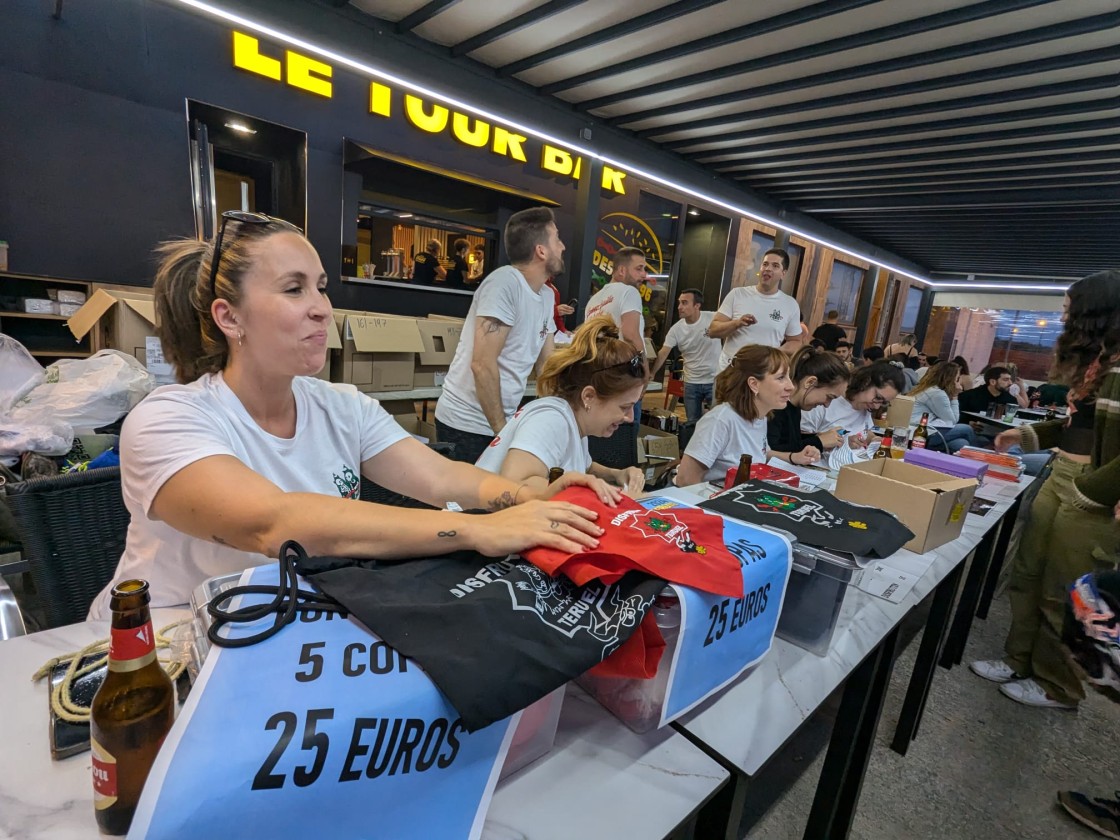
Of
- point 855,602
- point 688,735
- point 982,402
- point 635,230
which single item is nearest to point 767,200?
point 635,230

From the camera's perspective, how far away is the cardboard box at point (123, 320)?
9.04 ft

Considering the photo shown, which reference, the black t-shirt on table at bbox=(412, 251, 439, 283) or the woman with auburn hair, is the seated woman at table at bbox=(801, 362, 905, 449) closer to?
the woman with auburn hair

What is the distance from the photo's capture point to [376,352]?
11.3ft

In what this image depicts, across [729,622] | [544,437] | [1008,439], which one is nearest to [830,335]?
[1008,439]

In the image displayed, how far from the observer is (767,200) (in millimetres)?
7773

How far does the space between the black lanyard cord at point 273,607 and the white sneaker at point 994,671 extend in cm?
296

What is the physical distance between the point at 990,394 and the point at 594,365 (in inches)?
231

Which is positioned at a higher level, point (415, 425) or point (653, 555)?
point (653, 555)

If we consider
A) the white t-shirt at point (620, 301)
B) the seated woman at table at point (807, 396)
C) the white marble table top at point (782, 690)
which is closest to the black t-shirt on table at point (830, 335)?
the seated woman at table at point (807, 396)

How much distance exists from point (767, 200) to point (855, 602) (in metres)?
7.71

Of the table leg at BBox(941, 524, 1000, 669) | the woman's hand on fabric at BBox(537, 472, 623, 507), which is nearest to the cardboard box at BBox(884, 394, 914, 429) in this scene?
the table leg at BBox(941, 524, 1000, 669)

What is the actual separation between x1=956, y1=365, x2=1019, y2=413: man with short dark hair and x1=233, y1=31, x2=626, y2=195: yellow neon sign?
4.31 m

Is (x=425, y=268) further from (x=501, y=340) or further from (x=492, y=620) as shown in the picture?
(x=492, y=620)

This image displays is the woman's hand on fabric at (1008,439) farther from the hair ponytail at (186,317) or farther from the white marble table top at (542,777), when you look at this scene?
the hair ponytail at (186,317)
